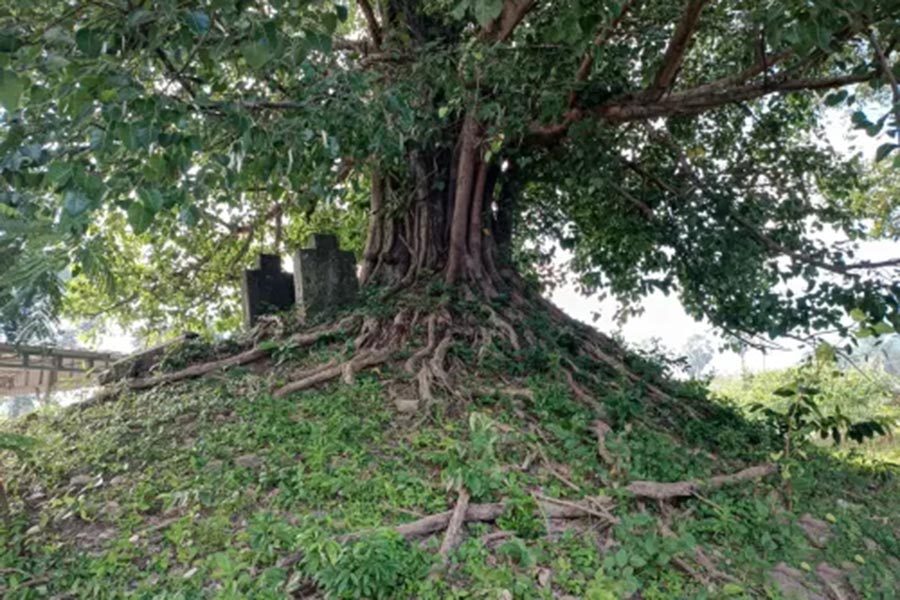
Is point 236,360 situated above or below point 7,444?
above

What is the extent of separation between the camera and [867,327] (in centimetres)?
375

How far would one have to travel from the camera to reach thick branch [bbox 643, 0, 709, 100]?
3.62 meters

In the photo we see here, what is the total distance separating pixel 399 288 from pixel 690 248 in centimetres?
250

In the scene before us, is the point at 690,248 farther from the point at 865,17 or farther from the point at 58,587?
the point at 58,587

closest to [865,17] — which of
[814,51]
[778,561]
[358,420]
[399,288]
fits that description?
[814,51]

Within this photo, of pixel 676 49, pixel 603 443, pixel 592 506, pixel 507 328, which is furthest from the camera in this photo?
pixel 507 328

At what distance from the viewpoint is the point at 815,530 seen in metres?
3.35

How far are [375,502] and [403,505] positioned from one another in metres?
0.12

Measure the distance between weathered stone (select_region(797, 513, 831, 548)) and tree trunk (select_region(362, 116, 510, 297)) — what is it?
2888 millimetres

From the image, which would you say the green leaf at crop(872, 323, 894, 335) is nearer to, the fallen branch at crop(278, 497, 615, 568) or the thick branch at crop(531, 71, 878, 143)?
the thick branch at crop(531, 71, 878, 143)

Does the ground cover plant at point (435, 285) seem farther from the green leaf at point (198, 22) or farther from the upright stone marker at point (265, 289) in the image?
the upright stone marker at point (265, 289)

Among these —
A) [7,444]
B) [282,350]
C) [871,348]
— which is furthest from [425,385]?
[871,348]

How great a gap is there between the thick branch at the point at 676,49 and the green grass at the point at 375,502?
210cm

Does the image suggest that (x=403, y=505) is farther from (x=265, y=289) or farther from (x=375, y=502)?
(x=265, y=289)
